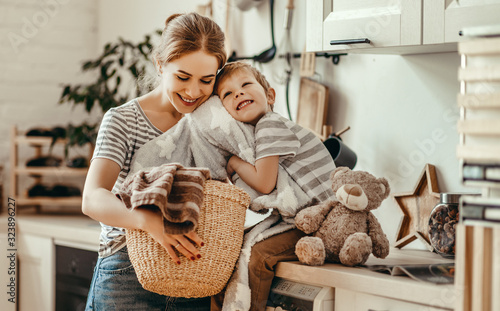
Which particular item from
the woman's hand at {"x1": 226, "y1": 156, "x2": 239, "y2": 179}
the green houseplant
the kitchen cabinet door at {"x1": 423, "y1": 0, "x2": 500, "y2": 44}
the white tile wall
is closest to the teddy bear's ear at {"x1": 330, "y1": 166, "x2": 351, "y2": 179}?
the woman's hand at {"x1": 226, "y1": 156, "x2": 239, "y2": 179}

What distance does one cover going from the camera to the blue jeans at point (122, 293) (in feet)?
4.81

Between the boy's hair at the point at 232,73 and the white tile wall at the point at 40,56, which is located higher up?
the white tile wall at the point at 40,56

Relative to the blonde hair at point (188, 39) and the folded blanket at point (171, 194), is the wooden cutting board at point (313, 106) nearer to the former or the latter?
the blonde hair at point (188, 39)

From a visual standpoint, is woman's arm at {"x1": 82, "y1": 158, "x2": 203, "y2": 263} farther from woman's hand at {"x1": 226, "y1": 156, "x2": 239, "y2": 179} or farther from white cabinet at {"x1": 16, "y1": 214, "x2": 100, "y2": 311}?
white cabinet at {"x1": 16, "y1": 214, "x2": 100, "y2": 311}

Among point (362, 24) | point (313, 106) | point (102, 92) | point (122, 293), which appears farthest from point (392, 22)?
point (102, 92)

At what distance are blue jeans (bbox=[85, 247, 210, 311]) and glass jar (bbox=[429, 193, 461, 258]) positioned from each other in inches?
26.0

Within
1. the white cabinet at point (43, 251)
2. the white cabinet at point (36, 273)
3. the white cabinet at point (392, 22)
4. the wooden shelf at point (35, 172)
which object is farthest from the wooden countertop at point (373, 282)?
the wooden shelf at point (35, 172)

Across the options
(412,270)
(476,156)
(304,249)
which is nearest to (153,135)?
(304,249)

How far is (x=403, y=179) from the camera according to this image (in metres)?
1.88

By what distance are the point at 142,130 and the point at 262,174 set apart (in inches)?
13.0

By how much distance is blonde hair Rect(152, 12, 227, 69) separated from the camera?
4.81 ft

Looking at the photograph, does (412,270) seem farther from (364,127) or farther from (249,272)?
(364,127)

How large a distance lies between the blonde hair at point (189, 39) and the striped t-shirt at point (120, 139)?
0.16 metres

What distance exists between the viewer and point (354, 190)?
1.37 m
